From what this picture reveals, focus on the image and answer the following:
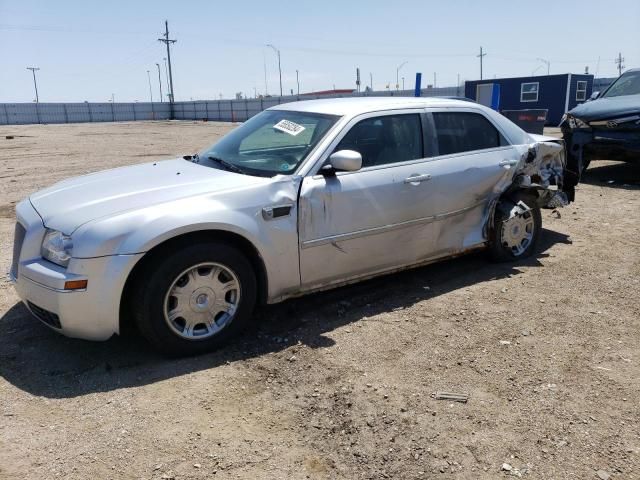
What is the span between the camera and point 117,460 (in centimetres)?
268

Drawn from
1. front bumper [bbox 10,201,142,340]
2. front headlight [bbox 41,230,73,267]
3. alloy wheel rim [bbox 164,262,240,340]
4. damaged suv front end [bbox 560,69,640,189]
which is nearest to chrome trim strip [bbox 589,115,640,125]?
damaged suv front end [bbox 560,69,640,189]

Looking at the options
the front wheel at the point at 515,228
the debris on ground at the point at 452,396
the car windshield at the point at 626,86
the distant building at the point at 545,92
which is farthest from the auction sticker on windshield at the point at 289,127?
the distant building at the point at 545,92

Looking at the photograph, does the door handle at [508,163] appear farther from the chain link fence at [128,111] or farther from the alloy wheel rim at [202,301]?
the chain link fence at [128,111]

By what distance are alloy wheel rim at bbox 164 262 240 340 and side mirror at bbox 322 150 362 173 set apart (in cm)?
108

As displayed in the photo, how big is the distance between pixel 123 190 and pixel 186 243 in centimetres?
66

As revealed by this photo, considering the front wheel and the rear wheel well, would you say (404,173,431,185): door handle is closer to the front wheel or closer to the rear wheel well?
the front wheel

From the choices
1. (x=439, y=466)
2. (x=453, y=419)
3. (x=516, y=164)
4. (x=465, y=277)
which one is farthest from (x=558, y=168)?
(x=439, y=466)

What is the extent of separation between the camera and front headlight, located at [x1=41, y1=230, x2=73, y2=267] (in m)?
3.34

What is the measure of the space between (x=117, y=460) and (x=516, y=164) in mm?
4337

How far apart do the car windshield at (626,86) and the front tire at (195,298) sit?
952 cm

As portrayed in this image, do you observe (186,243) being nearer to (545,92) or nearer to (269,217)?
(269,217)

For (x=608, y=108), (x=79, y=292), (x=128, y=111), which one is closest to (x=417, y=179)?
(x=79, y=292)

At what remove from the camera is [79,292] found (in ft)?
10.8

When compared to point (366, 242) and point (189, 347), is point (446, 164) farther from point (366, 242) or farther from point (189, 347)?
point (189, 347)
